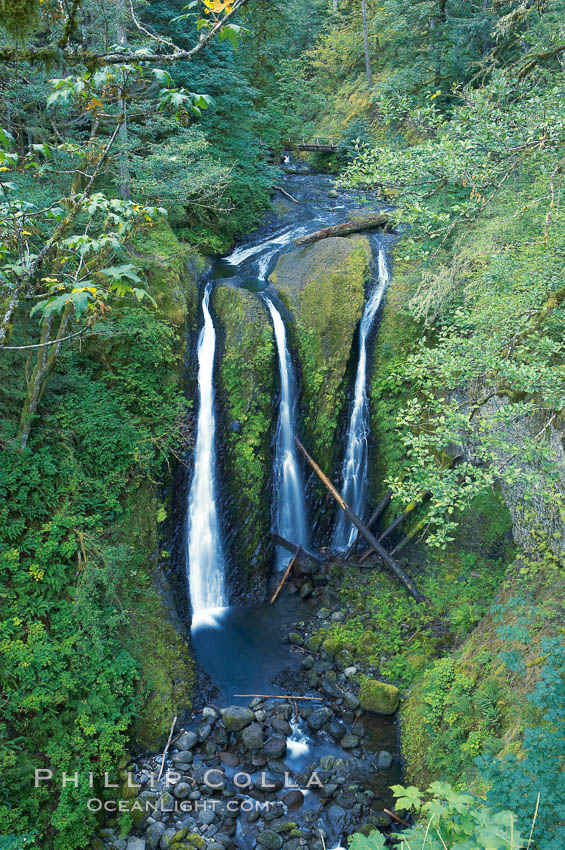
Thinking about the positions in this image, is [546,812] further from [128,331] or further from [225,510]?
[128,331]

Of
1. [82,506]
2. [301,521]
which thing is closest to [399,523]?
[301,521]

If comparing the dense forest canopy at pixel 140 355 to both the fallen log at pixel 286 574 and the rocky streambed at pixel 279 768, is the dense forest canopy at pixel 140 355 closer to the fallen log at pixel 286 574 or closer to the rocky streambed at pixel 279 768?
the rocky streambed at pixel 279 768

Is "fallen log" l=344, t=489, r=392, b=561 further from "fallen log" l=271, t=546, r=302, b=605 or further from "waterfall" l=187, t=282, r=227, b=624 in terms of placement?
"waterfall" l=187, t=282, r=227, b=624

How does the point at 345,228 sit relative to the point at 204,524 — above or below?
above

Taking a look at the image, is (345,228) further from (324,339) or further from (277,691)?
(277,691)

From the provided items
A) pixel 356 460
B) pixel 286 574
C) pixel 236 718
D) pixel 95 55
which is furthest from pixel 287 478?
pixel 95 55

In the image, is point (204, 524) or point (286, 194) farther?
point (286, 194)

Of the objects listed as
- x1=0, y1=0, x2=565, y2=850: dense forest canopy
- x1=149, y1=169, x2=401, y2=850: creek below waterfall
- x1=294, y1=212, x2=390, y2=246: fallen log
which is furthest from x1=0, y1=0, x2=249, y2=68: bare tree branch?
x1=294, y1=212, x2=390, y2=246: fallen log

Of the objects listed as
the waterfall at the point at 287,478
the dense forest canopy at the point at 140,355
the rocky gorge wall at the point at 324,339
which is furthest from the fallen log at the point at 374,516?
the waterfall at the point at 287,478
